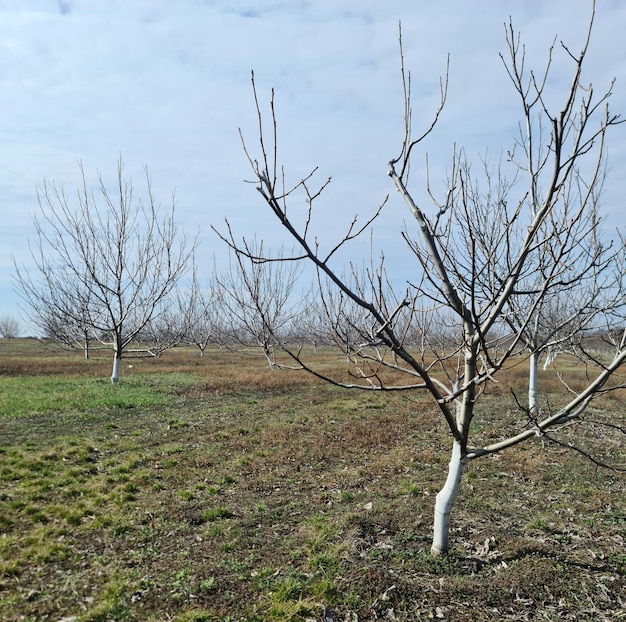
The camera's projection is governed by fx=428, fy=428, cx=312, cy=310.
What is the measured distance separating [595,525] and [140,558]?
4938 mm

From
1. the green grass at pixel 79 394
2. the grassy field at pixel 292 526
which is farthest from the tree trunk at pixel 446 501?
the green grass at pixel 79 394

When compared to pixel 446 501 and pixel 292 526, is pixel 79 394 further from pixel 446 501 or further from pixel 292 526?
pixel 446 501

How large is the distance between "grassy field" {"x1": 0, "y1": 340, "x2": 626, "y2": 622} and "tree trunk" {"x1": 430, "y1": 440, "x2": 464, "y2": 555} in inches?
6.2

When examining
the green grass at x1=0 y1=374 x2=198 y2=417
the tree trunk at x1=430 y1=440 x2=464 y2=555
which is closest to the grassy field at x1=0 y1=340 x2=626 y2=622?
the tree trunk at x1=430 y1=440 x2=464 y2=555

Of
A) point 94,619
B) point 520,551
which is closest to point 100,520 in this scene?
point 94,619

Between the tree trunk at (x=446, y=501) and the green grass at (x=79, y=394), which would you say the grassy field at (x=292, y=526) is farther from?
the green grass at (x=79, y=394)

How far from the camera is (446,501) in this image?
3.85 metres

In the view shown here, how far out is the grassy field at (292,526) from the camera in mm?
3529

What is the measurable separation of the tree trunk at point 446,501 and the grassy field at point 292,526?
0.52ft

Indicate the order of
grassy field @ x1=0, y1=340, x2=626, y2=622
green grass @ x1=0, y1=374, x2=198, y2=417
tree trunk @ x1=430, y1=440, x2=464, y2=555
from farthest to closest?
1. green grass @ x1=0, y1=374, x2=198, y2=417
2. tree trunk @ x1=430, y1=440, x2=464, y2=555
3. grassy field @ x1=0, y1=340, x2=626, y2=622

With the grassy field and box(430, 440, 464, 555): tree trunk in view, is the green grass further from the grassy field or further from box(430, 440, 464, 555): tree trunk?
box(430, 440, 464, 555): tree trunk

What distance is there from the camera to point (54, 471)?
6.79m

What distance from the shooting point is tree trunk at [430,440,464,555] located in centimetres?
377

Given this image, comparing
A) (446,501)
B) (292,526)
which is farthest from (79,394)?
(446,501)
